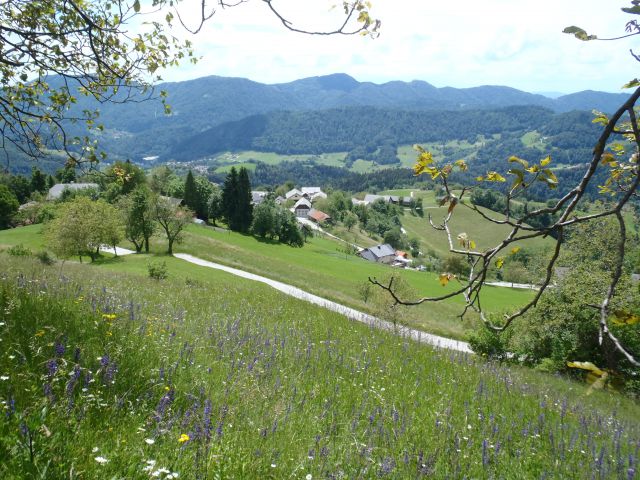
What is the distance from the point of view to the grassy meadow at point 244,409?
10.7ft

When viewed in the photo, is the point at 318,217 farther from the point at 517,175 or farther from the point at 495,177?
the point at 517,175

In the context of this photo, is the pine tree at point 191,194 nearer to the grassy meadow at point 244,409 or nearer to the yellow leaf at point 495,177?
the grassy meadow at point 244,409

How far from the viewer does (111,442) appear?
325 cm

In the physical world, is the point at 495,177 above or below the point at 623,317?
above

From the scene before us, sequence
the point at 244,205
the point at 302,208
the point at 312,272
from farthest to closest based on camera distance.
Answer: the point at 302,208 → the point at 244,205 → the point at 312,272

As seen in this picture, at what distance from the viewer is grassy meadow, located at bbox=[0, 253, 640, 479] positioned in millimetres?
3252

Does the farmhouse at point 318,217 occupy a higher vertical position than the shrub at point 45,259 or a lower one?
lower

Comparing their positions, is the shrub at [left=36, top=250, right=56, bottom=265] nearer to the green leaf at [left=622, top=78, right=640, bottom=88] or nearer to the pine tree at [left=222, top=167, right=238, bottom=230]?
the green leaf at [left=622, top=78, right=640, bottom=88]

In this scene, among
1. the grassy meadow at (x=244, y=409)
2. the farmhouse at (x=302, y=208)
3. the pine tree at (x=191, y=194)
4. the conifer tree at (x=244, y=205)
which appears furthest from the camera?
the farmhouse at (x=302, y=208)

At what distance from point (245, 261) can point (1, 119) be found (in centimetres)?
5115

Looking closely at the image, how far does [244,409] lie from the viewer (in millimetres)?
4652

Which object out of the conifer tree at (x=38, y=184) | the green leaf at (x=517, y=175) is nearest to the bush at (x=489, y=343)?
the green leaf at (x=517, y=175)

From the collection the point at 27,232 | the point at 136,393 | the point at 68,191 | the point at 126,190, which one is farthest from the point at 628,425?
the point at 68,191

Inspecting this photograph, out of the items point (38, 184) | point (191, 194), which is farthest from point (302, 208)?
point (38, 184)
